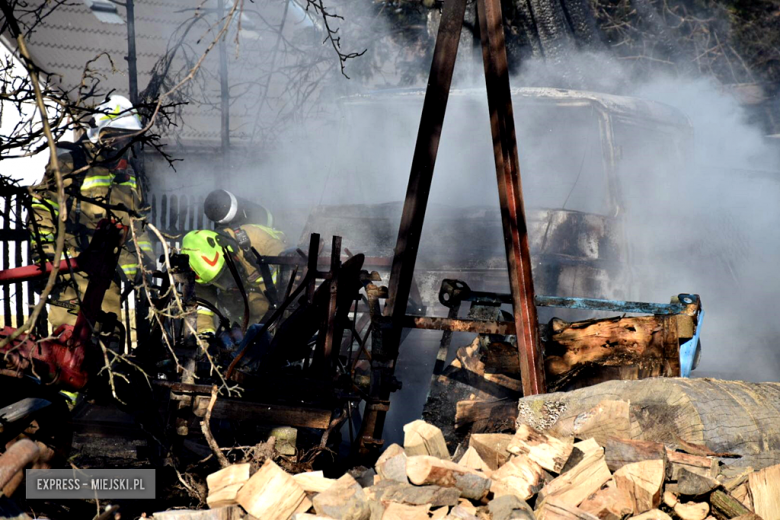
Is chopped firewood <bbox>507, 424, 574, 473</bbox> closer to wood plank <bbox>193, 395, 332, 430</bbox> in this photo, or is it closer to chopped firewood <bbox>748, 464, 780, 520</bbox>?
chopped firewood <bbox>748, 464, 780, 520</bbox>

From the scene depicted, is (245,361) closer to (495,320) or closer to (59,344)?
(59,344)

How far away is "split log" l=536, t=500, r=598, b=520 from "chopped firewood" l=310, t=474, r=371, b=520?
0.65 m

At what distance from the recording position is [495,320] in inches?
162

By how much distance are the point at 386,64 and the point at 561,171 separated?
7.15 metres

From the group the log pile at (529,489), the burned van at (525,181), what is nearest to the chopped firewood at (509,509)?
the log pile at (529,489)

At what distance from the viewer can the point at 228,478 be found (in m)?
3.06

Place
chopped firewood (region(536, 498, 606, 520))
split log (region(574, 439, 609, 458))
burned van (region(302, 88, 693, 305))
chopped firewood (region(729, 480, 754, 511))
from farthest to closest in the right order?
burned van (region(302, 88, 693, 305))
split log (region(574, 439, 609, 458))
chopped firewood (region(729, 480, 754, 511))
chopped firewood (region(536, 498, 606, 520))

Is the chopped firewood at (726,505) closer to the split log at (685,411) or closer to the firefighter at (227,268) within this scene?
the split log at (685,411)

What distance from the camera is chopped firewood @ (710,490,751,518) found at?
2.73 m

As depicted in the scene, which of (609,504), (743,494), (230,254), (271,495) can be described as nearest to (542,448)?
(609,504)

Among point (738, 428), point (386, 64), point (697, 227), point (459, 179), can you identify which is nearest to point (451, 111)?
point (459, 179)

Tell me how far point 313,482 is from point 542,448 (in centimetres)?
98

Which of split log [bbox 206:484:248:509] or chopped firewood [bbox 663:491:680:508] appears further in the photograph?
split log [bbox 206:484:248:509]

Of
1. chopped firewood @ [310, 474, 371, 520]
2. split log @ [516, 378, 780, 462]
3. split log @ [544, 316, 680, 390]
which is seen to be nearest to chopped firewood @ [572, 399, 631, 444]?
split log @ [516, 378, 780, 462]
